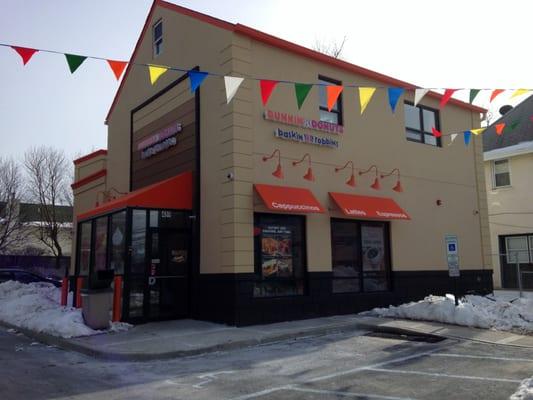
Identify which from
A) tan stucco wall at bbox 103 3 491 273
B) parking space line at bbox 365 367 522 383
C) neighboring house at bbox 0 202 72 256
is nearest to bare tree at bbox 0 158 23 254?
neighboring house at bbox 0 202 72 256

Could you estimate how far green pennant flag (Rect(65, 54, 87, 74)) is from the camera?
9.27m

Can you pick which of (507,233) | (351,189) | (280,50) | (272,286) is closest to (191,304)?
(272,286)

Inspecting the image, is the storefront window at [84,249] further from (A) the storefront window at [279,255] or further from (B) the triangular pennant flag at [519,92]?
(B) the triangular pennant flag at [519,92]

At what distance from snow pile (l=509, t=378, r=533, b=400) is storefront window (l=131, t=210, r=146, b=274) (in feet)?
27.3

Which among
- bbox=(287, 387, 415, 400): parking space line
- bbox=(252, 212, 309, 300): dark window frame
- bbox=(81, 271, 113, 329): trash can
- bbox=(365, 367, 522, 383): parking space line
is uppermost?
bbox=(252, 212, 309, 300): dark window frame

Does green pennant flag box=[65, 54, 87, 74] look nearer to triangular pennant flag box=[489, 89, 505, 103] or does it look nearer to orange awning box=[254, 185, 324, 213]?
orange awning box=[254, 185, 324, 213]

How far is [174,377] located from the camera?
7.50 metres

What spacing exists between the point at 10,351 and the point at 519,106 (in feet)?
86.4

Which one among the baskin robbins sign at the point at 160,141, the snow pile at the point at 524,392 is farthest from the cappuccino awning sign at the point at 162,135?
the snow pile at the point at 524,392

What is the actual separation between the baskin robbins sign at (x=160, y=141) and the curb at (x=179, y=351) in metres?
5.85

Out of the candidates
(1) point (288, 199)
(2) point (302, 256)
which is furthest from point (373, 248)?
(1) point (288, 199)

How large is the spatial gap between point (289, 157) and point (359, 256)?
3508mm

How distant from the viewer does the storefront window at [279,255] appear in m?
12.4

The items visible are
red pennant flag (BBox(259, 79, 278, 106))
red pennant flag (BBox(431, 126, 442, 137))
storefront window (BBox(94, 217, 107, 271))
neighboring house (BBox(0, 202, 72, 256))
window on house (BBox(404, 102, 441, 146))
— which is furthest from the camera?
neighboring house (BBox(0, 202, 72, 256))
